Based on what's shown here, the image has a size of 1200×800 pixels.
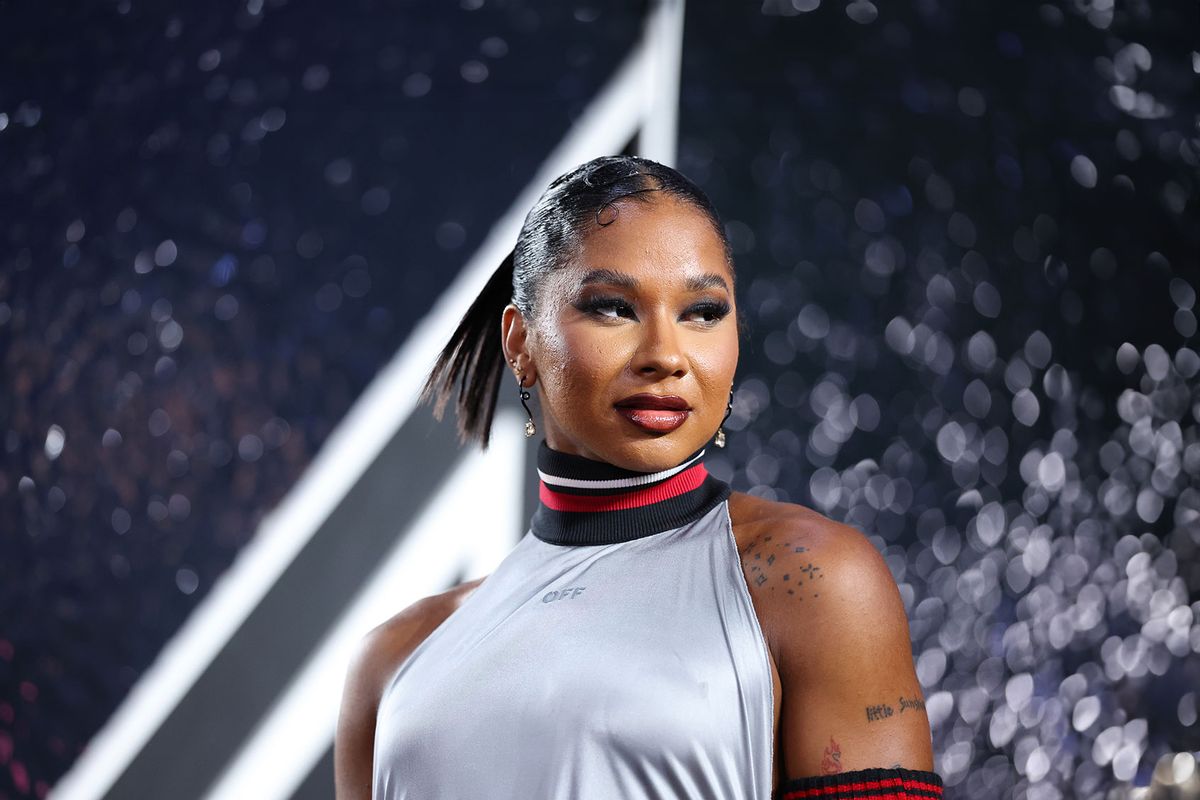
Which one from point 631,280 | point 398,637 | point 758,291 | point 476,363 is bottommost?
point 758,291

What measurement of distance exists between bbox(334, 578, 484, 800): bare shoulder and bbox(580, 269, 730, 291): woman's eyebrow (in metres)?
0.28

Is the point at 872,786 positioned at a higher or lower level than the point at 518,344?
lower

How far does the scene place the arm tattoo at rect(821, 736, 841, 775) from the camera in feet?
2.19

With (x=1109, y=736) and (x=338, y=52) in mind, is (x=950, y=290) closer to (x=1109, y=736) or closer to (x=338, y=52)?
(x=1109, y=736)

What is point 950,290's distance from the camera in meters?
1.37

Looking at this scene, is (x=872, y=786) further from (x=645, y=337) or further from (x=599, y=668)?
(x=645, y=337)

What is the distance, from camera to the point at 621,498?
0.83 meters

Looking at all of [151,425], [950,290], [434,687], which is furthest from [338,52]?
[434,687]

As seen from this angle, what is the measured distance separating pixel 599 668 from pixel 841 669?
14 cm

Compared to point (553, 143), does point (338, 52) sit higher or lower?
higher

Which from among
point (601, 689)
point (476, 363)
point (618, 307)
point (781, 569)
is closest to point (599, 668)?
point (601, 689)

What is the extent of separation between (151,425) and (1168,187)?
115 centimetres

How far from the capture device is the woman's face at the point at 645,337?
0.77m

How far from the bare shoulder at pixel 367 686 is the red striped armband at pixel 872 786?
0.34 metres
